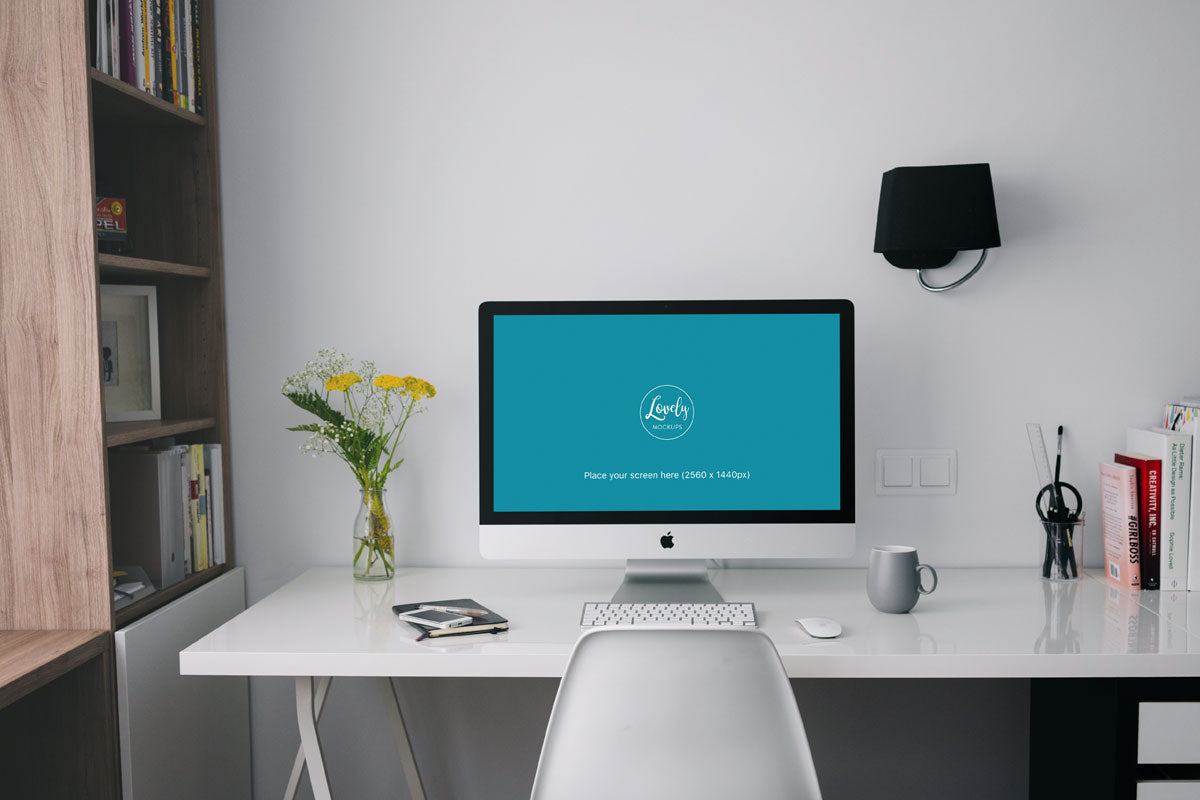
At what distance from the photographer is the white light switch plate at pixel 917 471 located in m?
2.09

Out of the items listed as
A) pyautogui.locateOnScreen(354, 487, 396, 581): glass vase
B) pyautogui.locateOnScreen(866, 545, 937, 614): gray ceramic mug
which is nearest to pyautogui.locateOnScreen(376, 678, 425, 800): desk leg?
pyautogui.locateOnScreen(354, 487, 396, 581): glass vase

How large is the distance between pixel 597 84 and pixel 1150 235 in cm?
126

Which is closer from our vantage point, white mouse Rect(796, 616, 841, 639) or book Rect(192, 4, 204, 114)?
white mouse Rect(796, 616, 841, 639)

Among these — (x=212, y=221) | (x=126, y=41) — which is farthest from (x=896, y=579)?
(x=126, y=41)

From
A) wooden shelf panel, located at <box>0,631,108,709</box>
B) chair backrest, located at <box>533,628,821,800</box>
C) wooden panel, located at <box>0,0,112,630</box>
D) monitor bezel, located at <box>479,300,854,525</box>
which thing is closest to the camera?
chair backrest, located at <box>533,628,821,800</box>

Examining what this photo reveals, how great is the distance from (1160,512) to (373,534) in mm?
1603

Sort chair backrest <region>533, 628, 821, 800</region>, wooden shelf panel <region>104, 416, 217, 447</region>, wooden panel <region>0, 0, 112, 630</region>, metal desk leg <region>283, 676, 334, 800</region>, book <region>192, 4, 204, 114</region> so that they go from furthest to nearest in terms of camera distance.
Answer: book <region>192, 4, 204, 114</region> < metal desk leg <region>283, 676, 334, 800</region> < wooden shelf panel <region>104, 416, 217, 447</region> < wooden panel <region>0, 0, 112, 630</region> < chair backrest <region>533, 628, 821, 800</region>

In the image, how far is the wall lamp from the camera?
194 centimetres

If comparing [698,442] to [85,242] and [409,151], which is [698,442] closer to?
[409,151]

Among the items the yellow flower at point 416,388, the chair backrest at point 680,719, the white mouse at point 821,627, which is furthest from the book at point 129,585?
the white mouse at point 821,627

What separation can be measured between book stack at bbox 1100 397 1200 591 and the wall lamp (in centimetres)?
52

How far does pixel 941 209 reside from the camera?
1938 mm

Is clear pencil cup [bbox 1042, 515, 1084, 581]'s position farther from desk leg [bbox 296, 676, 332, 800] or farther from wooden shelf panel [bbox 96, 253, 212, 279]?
wooden shelf panel [bbox 96, 253, 212, 279]

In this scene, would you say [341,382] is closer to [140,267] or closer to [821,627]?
[140,267]
